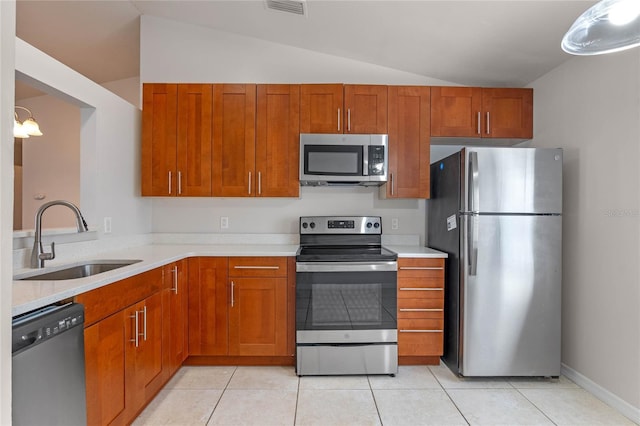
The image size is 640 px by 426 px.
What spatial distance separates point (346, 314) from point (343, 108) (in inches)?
65.1

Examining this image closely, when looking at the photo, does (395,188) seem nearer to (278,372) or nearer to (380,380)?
(380,380)

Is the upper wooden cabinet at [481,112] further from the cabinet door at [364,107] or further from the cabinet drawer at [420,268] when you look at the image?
the cabinet drawer at [420,268]

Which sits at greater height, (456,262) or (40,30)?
(40,30)

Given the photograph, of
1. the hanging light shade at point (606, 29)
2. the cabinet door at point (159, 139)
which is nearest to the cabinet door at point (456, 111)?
the hanging light shade at point (606, 29)

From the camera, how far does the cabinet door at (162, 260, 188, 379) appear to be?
87.4 inches

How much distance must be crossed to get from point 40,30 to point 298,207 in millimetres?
2741

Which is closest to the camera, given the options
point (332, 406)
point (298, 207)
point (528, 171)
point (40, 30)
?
point (332, 406)

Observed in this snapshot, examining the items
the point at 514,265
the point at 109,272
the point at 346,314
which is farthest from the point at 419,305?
the point at 109,272

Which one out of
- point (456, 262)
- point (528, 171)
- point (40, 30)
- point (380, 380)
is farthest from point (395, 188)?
point (40, 30)

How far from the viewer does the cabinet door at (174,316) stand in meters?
2.22

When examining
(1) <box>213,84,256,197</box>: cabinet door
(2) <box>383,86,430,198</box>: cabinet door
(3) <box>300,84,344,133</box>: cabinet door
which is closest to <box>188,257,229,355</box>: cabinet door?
(1) <box>213,84,256,197</box>: cabinet door

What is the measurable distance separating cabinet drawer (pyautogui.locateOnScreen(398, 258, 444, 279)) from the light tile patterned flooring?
0.72 m

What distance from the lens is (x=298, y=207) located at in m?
3.21

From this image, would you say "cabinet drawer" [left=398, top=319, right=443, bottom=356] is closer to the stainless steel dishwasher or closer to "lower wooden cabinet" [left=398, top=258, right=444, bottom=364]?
"lower wooden cabinet" [left=398, top=258, right=444, bottom=364]
